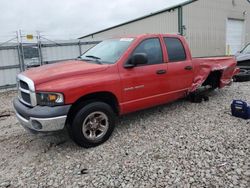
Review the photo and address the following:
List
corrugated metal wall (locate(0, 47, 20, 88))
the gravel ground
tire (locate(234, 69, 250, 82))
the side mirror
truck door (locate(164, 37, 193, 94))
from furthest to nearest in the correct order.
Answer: corrugated metal wall (locate(0, 47, 20, 88)) → tire (locate(234, 69, 250, 82)) → truck door (locate(164, 37, 193, 94)) → the side mirror → the gravel ground

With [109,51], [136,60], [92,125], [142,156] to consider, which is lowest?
[142,156]

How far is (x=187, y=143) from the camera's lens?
3992mm

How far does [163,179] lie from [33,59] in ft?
31.4

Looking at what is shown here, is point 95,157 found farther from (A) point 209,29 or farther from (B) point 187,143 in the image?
(A) point 209,29

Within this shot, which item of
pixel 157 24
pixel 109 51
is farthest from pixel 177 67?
pixel 157 24

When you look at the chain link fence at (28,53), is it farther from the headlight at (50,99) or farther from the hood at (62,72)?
the headlight at (50,99)

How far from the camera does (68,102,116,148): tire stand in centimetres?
372

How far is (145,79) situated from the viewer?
4.54 meters

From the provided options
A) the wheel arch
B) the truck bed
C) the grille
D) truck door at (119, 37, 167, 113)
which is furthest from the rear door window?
the grille

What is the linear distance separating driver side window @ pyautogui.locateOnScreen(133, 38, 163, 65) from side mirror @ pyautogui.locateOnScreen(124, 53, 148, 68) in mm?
378

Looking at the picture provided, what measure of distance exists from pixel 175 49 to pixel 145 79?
1323mm

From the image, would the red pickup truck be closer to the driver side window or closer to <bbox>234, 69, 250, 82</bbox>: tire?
the driver side window

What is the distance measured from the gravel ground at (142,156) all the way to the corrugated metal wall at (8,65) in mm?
5562

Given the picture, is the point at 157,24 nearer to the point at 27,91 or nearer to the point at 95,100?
the point at 95,100
